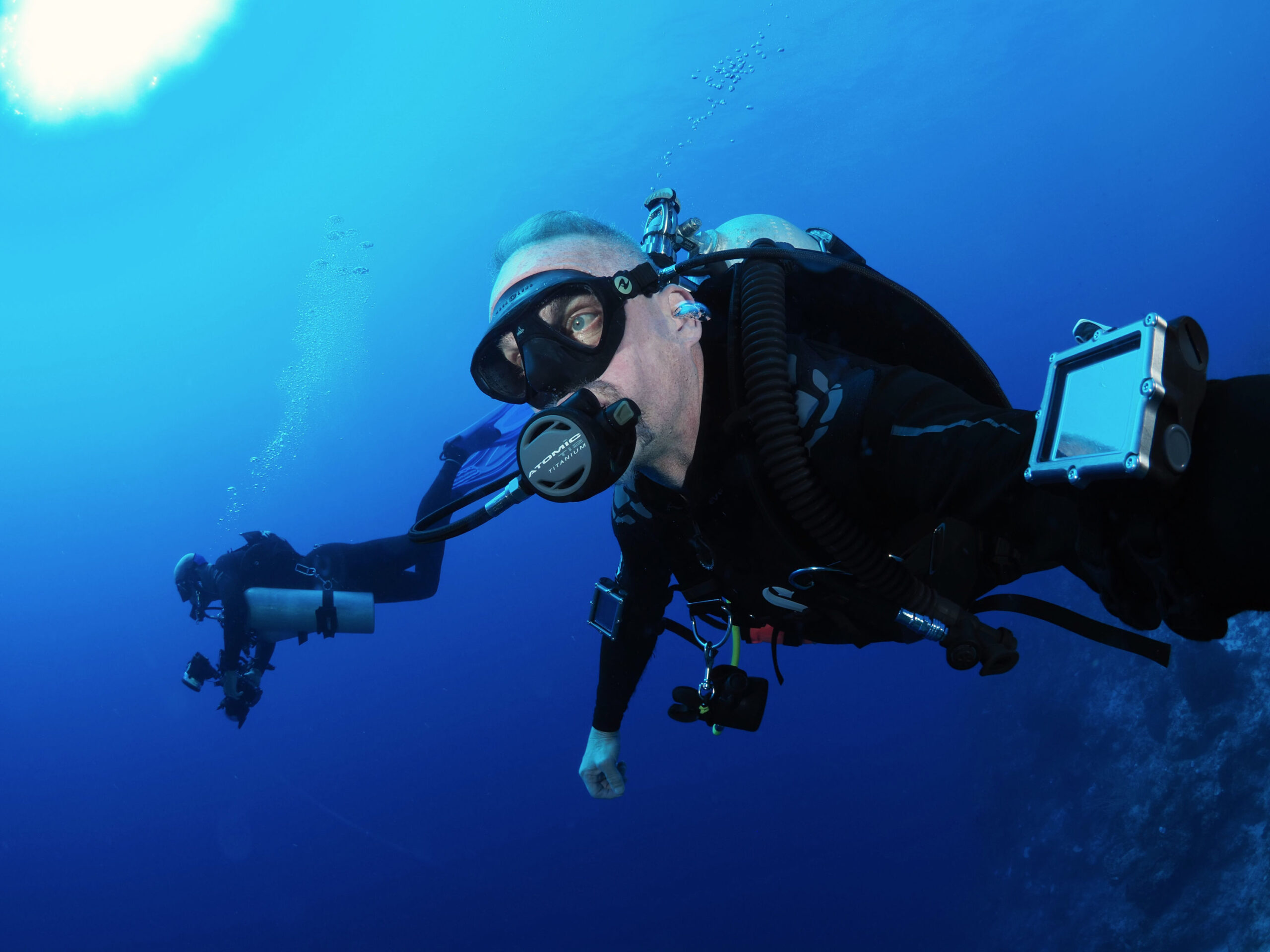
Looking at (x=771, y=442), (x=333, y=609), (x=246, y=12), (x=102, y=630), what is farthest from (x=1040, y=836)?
(x=102, y=630)

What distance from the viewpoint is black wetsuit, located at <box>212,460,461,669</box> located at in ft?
25.4

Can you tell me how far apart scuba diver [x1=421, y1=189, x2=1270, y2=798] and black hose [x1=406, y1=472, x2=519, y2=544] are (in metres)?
0.03

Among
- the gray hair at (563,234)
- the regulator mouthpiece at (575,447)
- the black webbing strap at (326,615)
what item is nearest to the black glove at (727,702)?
the regulator mouthpiece at (575,447)

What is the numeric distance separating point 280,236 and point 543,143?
18498mm

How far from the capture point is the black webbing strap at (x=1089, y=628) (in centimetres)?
190

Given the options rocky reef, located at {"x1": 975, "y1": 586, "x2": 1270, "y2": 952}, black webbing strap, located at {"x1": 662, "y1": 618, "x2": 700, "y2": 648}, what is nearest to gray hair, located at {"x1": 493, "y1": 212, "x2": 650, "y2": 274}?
black webbing strap, located at {"x1": 662, "y1": 618, "x2": 700, "y2": 648}

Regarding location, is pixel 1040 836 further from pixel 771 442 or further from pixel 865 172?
pixel 865 172

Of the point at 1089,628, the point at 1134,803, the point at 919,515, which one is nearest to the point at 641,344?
the point at 919,515

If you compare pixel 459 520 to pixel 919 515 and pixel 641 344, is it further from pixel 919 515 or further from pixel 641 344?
pixel 919 515

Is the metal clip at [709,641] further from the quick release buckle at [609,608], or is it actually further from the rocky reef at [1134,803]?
the rocky reef at [1134,803]

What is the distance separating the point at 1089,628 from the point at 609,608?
188 centimetres

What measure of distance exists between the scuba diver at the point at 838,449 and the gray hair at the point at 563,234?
11 millimetres

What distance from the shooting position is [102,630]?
184ft

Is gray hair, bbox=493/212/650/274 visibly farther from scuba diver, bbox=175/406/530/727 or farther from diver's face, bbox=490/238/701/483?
scuba diver, bbox=175/406/530/727
